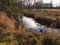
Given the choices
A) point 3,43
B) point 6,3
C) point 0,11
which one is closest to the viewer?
point 3,43

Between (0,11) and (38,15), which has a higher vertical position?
(0,11)

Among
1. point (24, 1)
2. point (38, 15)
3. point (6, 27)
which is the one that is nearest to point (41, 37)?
point (6, 27)

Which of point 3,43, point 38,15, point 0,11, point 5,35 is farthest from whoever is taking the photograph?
point 38,15

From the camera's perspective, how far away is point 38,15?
20.2 meters

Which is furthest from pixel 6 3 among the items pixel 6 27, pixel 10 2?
pixel 6 27

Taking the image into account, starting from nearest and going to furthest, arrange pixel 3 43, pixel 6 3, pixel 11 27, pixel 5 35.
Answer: pixel 3 43
pixel 5 35
pixel 11 27
pixel 6 3

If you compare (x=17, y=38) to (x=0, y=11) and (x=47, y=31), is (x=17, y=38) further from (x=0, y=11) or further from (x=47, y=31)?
(x=0, y=11)

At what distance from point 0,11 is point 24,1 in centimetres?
178

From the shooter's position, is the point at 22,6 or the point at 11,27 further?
the point at 22,6

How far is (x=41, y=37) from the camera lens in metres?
9.05

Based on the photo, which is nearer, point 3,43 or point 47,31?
point 3,43

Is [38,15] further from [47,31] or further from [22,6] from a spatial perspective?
[47,31]

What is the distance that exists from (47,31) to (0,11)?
16.1 feet

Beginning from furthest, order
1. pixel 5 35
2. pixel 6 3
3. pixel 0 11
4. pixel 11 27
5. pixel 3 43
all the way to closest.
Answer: pixel 6 3 → pixel 0 11 → pixel 11 27 → pixel 5 35 → pixel 3 43
